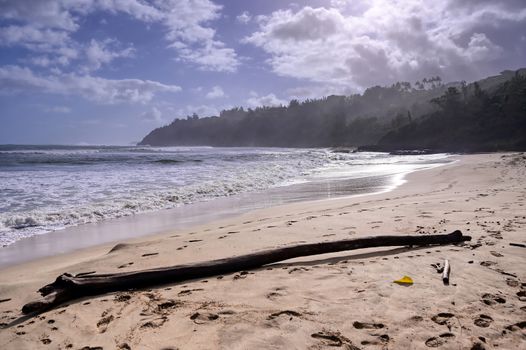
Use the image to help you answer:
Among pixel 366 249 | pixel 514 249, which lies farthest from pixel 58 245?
pixel 514 249

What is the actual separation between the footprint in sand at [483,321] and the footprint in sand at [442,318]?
0.52 feet

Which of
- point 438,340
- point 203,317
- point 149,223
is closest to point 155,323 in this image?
point 203,317

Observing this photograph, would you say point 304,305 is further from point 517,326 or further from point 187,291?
point 517,326

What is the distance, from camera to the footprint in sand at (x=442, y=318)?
2521 mm

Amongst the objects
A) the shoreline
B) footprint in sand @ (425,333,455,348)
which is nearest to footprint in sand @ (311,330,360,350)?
footprint in sand @ (425,333,455,348)

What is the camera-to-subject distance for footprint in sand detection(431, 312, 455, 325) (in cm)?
252

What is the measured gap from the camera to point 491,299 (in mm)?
2857

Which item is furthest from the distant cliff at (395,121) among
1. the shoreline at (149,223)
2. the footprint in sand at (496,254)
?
the footprint in sand at (496,254)

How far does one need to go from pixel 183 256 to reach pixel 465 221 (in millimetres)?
4368

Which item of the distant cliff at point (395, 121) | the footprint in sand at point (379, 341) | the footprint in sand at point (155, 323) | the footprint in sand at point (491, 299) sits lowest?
the footprint in sand at point (155, 323)

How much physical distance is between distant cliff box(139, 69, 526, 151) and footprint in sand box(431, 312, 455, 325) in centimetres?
4765

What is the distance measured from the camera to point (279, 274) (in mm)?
3611

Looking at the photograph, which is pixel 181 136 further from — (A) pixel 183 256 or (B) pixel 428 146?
(A) pixel 183 256

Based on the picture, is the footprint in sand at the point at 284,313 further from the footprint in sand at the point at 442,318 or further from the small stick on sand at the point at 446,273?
the small stick on sand at the point at 446,273
